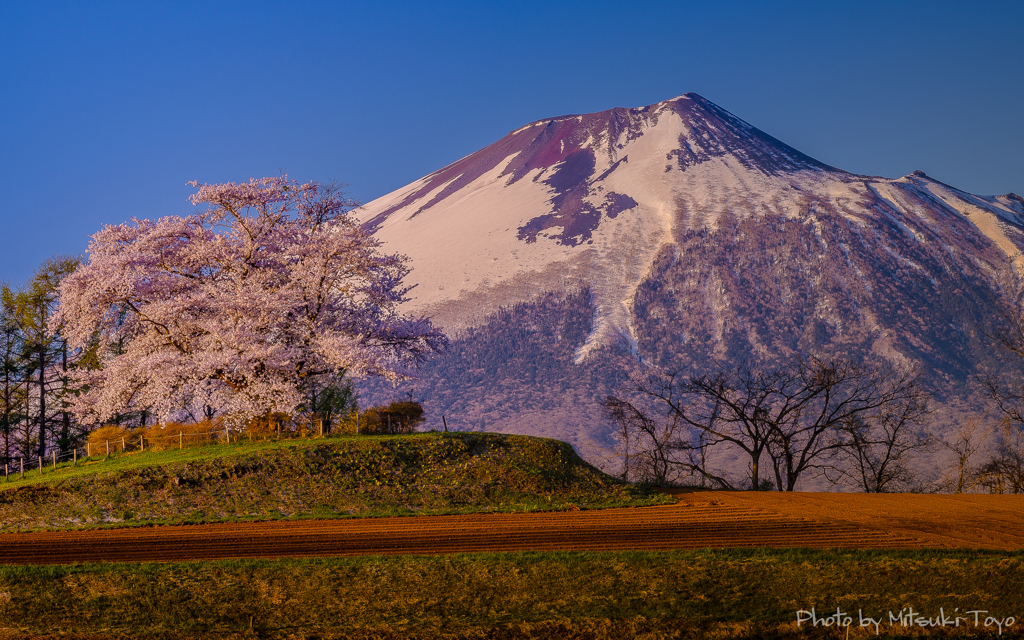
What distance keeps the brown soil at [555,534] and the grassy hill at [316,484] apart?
4.51 feet

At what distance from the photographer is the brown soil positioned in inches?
749

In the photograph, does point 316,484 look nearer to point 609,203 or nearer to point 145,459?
point 145,459

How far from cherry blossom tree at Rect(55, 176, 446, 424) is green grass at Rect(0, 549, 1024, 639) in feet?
48.9

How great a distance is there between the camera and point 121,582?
15.6 meters

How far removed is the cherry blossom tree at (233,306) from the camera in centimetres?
3105

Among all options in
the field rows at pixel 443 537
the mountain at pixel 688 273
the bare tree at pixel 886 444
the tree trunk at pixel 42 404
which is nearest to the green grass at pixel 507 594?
the field rows at pixel 443 537

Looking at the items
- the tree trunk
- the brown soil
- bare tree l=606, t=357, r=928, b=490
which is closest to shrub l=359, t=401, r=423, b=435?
bare tree l=606, t=357, r=928, b=490

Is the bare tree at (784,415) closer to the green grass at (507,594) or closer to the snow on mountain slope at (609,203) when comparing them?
the green grass at (507,594)

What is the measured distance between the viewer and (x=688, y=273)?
9825 centimetres

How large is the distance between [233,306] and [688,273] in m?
75.0

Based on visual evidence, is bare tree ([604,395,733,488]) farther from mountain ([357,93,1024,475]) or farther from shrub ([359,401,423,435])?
mountain ([357,93,1024,475])

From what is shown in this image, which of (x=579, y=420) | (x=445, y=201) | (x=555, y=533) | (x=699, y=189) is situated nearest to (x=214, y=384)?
(x=555, y=533)

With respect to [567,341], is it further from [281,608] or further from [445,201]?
[281,608]

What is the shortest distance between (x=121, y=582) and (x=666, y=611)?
10835 millimetres
